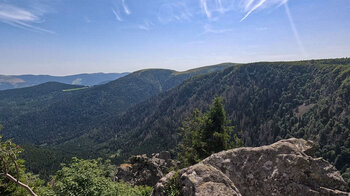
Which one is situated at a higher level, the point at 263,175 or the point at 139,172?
the point at 263,175

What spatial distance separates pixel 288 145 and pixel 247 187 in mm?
5764

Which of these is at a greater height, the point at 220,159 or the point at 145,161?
the point at 220,159

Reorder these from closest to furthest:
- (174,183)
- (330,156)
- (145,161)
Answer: (174,183) → (145,161) → (330,156)

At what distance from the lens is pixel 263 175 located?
16.1 m

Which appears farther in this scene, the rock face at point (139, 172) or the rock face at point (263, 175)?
the rock face at point (139, 172)

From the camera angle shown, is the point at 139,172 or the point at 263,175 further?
the point at 139,172

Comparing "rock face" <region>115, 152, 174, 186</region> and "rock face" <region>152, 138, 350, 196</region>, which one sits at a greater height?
"rock face" <region>152, 138, 350, 196</region>

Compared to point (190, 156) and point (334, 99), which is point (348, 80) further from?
point (190, 156)

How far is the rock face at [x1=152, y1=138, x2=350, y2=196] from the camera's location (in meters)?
14.0

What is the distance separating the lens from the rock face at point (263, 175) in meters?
14.0

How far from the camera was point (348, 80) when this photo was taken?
180875mm

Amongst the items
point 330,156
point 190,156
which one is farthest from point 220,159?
point 330,156

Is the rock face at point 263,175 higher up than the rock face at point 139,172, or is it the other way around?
the rock face at point 263,175

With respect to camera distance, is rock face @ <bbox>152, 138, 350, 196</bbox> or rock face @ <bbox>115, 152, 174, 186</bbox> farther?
rock face @ <bbox>115, 152, 174, 186</bbox>
